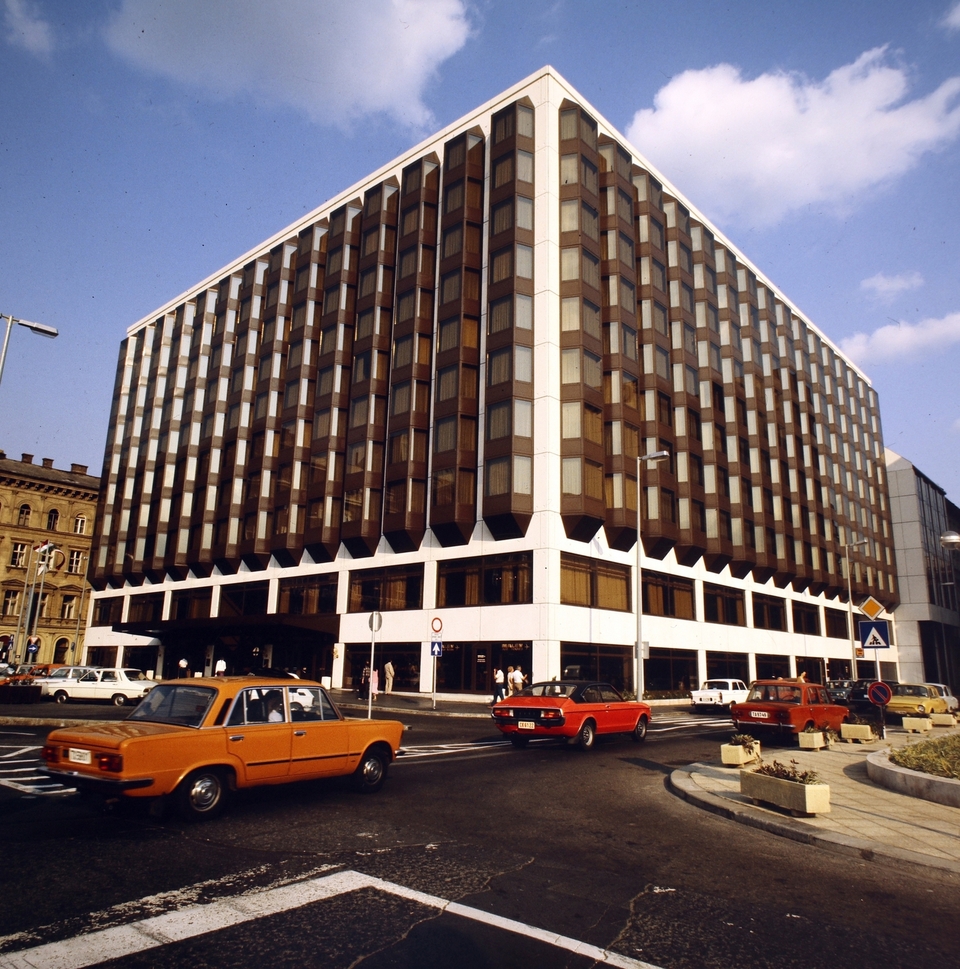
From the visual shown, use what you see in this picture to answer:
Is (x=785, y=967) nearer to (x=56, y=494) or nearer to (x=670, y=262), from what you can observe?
(x=670, y=262)

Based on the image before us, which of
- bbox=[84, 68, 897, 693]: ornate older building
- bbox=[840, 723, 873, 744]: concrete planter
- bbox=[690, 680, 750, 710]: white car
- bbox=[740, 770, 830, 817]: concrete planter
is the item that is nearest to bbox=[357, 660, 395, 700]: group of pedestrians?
bbox=[84, 68, 897, 693]: ornate older building

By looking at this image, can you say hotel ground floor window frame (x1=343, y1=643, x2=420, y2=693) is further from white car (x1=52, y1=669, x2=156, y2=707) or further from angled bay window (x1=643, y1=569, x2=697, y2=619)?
angled bay window (x1=643, y1=569, x2=697, y2=619)

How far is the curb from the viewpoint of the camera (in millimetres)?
7391

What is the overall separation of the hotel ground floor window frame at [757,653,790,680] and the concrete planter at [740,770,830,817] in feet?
144

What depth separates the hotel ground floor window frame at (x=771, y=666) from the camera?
51.1m

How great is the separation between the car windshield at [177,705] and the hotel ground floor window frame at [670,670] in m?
33.3

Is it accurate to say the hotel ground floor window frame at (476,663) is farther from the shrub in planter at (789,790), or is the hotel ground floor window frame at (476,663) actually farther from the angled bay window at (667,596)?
the shrub in planter at (789,790)

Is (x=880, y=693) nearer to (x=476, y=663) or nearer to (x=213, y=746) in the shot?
(x=213, y=746)

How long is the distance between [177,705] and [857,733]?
1726cm

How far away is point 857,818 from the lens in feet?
30.6

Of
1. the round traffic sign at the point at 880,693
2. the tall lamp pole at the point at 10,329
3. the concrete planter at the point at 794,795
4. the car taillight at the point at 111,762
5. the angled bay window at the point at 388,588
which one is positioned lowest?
the concrete planter at the point at 794,795

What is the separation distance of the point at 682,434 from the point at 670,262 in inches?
465

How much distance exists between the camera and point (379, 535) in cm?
4184

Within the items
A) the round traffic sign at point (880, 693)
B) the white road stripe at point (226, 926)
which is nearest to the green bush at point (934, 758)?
the round traffic sign at point (880, 693)
